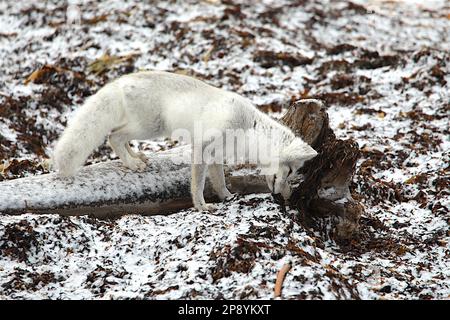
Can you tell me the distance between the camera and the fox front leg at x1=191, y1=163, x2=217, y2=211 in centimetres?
606

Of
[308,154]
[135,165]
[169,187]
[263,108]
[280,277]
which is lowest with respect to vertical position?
[263,108]

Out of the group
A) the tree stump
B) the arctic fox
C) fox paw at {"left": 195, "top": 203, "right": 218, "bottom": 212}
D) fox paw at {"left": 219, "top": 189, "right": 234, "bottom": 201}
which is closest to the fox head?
the arctic fox

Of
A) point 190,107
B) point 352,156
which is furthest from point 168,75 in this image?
point 352,156

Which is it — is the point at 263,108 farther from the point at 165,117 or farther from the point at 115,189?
the point at 115,189

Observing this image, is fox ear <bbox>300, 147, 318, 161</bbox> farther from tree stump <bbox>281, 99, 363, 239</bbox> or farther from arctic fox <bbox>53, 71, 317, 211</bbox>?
tree stump <bbox>281, 99, 363, 239</bbox>

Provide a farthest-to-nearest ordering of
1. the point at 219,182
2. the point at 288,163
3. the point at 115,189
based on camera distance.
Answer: the point at 219,182 → the point at 115,189 → the point at 288,163

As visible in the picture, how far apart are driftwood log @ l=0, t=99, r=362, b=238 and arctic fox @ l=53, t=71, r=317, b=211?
22 centimetres

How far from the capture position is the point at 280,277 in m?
4.46

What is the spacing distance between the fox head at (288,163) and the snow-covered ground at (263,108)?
0.66 feet

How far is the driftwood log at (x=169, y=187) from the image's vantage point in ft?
18.7

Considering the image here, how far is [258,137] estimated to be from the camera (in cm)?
613

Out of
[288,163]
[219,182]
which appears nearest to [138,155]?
[219,182]

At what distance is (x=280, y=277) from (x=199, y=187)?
1.90m

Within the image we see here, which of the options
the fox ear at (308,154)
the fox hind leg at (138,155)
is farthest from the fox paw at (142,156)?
the fox ear at (308,154)
